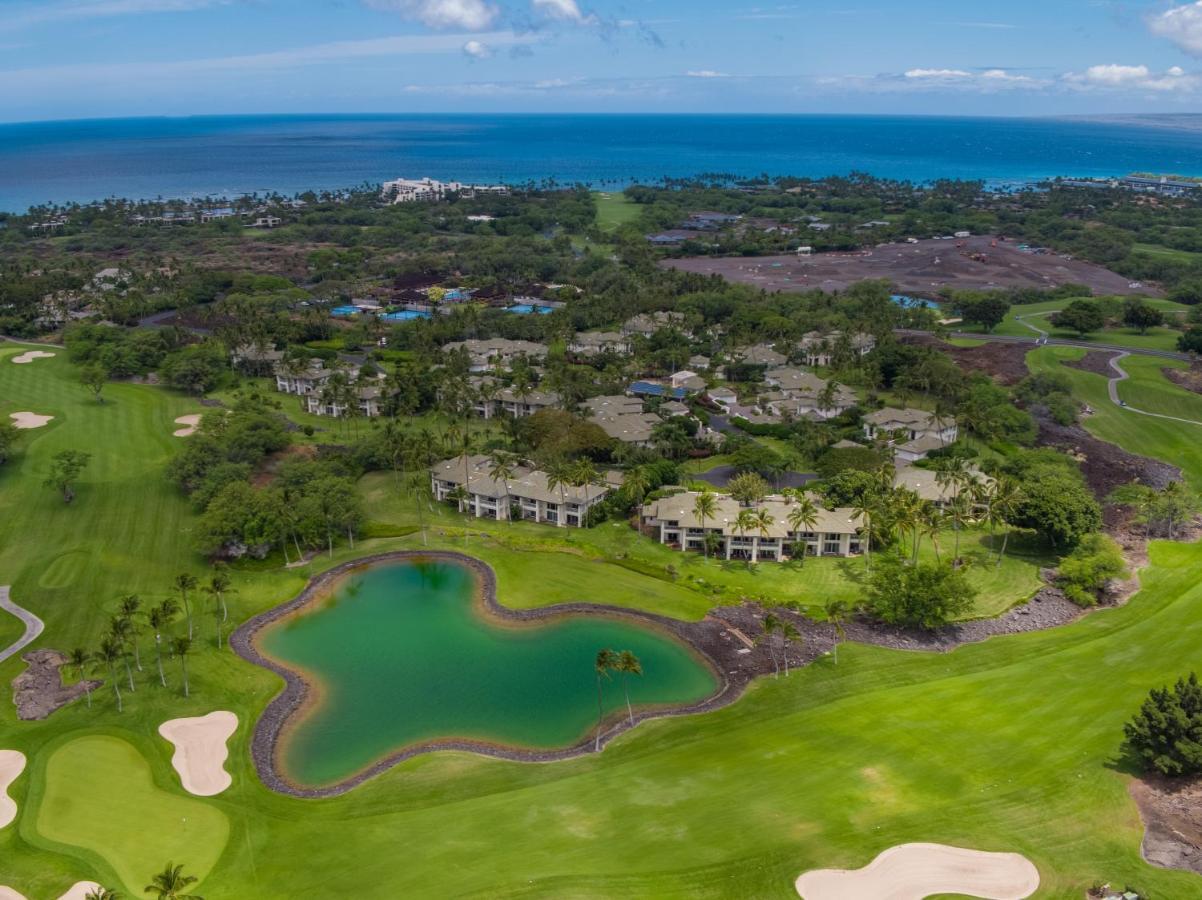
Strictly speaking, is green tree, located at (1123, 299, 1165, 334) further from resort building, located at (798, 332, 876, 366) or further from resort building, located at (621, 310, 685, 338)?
resort building, located at (621, 310, 685, 338)

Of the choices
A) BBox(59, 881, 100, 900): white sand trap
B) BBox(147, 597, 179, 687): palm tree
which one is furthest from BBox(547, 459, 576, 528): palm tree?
BBox(59, 881, 100, 900): white sand trap

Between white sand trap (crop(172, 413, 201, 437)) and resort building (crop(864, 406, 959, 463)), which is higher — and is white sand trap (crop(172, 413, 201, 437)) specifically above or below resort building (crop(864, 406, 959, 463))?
below

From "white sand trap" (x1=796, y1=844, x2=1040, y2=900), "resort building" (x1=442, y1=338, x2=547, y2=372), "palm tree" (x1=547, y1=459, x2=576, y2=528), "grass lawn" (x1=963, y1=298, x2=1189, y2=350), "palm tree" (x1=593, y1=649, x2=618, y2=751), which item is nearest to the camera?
"white sand trap" (x1=796, y1=844, x2=1040, y2=900)

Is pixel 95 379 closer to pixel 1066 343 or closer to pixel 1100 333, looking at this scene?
pixel 1066 343

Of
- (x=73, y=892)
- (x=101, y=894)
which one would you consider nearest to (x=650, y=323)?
(x=73, y=892)

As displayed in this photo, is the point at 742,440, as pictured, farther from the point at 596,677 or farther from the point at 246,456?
the point at 246,456

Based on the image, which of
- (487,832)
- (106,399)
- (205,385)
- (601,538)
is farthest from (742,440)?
(106,399)

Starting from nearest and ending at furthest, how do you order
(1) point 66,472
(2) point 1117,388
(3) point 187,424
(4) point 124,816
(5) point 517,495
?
(4) point 124,816, (5) point 517,495, (1) point 66,472, (3) point 187,424, (2) point 1117,388
